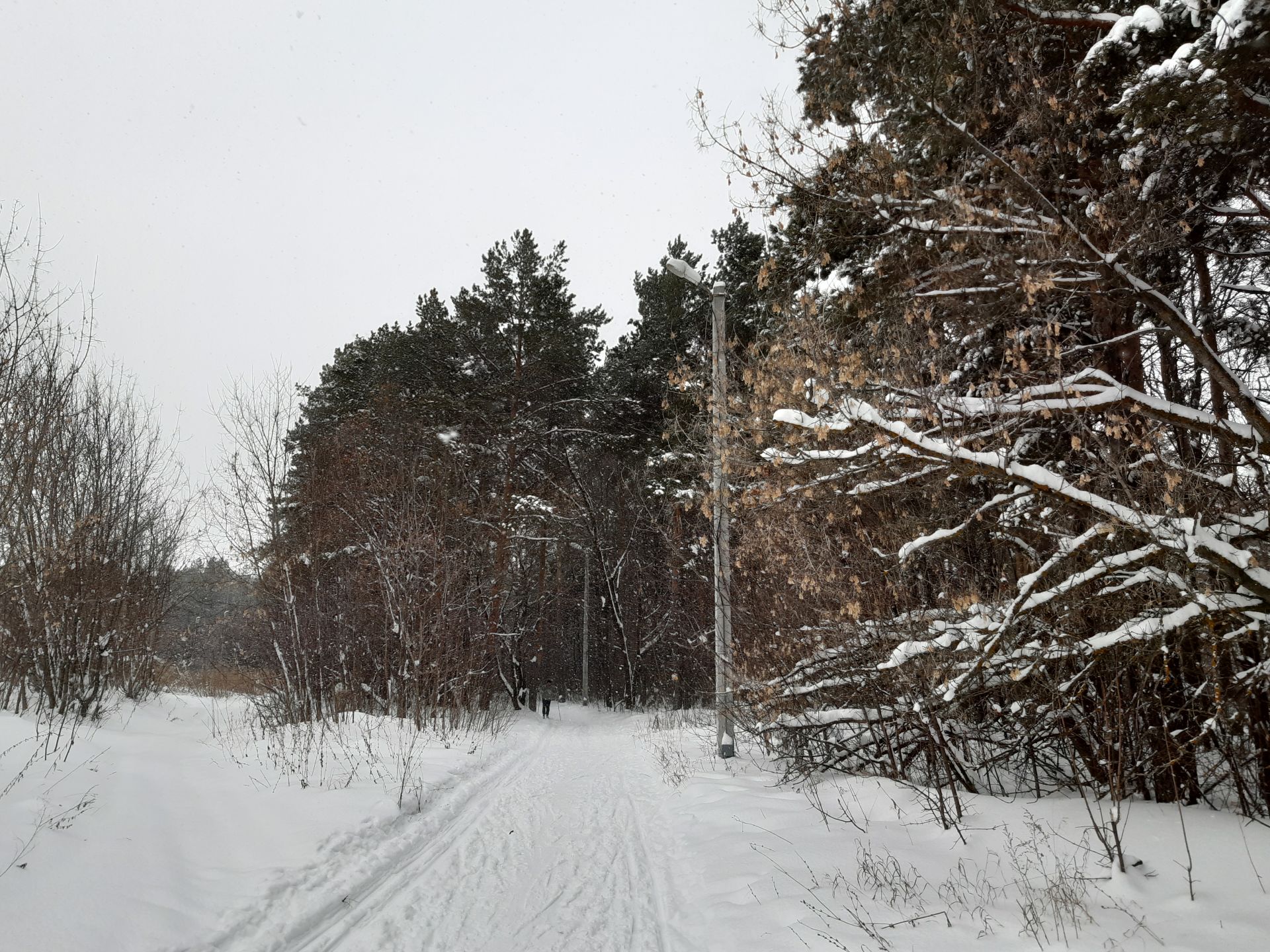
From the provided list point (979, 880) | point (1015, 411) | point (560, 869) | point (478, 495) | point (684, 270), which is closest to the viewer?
point (979, 880)

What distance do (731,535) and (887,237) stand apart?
7.29 m

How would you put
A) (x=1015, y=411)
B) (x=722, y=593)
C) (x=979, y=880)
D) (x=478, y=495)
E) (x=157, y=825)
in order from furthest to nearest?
(x=478, y=495) < (x=722, y=593) < (x=157, y=825) < (x=1015, y=411) < (x=979, y=880)

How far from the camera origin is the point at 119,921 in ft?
12.8

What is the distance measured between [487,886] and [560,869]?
2.38 ft

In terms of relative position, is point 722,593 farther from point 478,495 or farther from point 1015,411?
point 478,495

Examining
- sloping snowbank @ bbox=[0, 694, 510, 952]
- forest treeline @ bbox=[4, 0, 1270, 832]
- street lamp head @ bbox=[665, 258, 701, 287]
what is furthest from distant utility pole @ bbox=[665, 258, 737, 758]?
sloping snowbank @ bbox=[0, 694, 510, 952]

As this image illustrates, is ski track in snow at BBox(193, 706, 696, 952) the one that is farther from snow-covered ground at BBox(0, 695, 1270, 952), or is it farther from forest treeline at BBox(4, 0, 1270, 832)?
forest treeline at BBox(4, 0, 1270, 832)

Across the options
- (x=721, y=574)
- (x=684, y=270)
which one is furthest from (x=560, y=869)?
(x=684, y=270)

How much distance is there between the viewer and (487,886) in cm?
518

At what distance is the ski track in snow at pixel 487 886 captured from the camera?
4.17m

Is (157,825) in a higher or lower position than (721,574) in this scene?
lower

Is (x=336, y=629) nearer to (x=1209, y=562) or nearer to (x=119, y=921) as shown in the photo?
(x=119, y=921)

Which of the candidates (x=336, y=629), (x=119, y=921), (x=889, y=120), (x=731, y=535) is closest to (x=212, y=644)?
(x=336, y=629)

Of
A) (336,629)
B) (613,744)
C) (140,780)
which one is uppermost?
(336,629)
